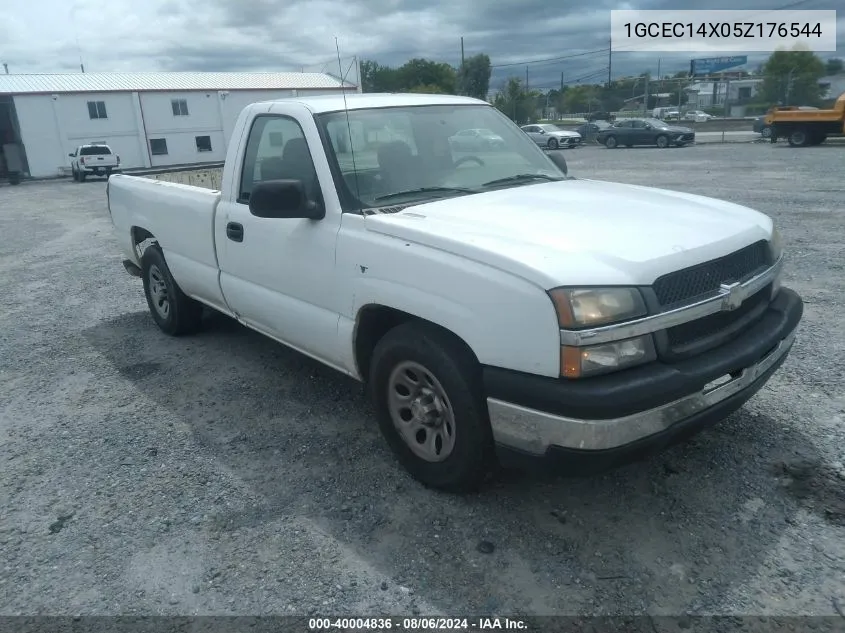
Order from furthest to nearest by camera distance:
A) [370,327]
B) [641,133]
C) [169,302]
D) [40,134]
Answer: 1. [40,134]
2. [641,133]
3. [169,302]
4. [370,327]

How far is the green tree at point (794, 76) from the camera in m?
55.2

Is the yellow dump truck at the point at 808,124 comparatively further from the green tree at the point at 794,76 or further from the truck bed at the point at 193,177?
the green tree at the point at 794,76

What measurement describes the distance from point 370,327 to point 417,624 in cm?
150

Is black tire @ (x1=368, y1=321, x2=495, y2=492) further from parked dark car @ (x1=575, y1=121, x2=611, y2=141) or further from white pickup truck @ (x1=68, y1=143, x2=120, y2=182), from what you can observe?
parked dark car @ (x1=575, y1=121, x2=611, y2=141)

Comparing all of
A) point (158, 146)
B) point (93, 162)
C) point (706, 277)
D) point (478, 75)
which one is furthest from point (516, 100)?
point (706, 277)

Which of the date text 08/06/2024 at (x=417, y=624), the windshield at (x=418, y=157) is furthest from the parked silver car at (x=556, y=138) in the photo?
the date text 08/06/2024 at (x=417, y=624)

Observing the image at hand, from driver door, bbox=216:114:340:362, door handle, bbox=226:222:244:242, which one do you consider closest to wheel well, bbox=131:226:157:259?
driver door, bbox=216:114:340:362

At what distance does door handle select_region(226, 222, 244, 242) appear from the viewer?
4.30 meters

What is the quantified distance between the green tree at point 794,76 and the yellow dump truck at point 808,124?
29915 millimetres

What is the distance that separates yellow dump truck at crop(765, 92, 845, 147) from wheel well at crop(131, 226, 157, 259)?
2845cm

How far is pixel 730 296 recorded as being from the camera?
2898 mm

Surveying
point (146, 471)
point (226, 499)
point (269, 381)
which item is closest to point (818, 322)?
point (269, 381)

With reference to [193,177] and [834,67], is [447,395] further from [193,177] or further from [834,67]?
[834,67]

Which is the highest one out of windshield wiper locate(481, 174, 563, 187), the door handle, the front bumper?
windshield wiper locate(481, 174, 563, 187)
